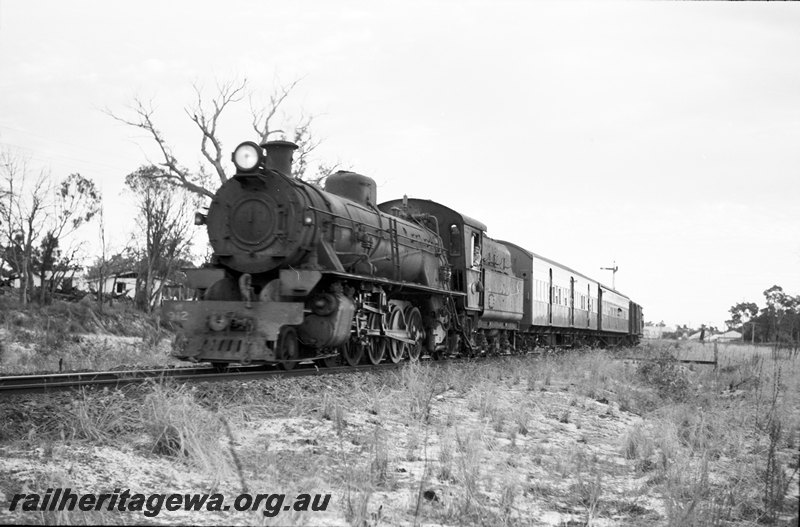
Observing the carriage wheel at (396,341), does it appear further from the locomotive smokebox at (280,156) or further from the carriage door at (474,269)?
the locomotive smokebox at (280,156)

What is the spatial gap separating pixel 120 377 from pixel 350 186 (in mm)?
6114

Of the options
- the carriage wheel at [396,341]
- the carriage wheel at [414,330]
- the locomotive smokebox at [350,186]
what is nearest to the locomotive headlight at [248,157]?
the locomotive smokebox at [350,186]

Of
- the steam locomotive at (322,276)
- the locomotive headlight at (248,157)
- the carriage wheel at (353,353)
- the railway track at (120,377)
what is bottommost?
the railway track at (120,377)

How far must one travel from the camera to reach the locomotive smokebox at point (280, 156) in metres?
12.2

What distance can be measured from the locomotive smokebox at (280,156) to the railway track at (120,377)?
3.45 meters

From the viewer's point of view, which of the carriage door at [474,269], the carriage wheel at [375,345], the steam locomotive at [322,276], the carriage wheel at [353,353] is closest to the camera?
the steam locomotive at [322,276]

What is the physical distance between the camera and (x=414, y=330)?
1502 centimetres

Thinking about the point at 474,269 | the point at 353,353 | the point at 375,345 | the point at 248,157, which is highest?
the point at 248,157

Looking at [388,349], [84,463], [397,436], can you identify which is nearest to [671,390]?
[388,349]

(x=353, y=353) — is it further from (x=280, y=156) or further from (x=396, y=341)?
(x=280, y=156)

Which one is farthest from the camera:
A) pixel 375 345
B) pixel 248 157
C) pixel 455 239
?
pixel 455 239

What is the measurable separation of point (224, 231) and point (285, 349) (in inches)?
90.1

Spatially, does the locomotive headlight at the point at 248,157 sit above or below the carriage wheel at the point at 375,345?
above

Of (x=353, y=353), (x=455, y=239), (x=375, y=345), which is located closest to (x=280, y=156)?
(x=353, y=353)
